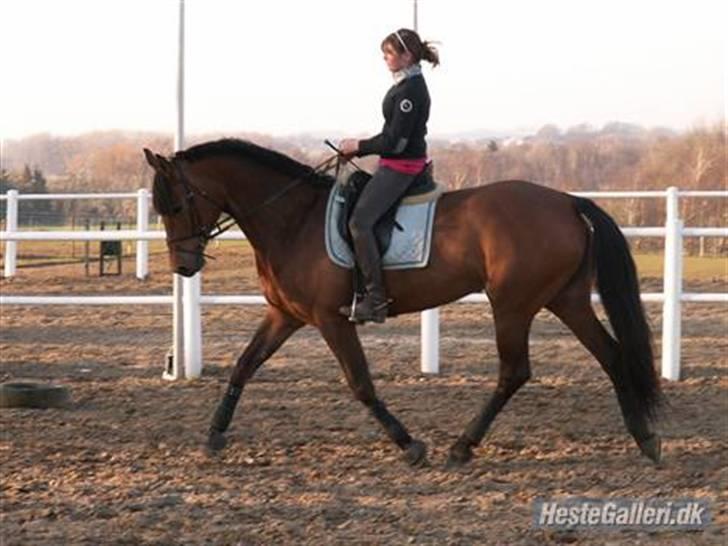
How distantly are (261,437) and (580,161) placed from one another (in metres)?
32.6

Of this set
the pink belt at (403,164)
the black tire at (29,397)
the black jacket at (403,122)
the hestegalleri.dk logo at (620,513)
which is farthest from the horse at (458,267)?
the black tire at (29,397)

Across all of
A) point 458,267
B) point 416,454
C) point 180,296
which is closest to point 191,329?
point 180,296

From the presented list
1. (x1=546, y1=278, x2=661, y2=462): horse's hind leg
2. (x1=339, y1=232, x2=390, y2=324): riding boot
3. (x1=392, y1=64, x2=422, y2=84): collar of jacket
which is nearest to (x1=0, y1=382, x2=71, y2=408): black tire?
(x1=339, y1=232, x2=390, y2=324): riding boot

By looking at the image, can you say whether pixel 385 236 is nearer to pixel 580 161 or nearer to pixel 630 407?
pixel 630 407

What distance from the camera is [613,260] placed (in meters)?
6.23

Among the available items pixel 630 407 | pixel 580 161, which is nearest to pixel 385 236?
pixel 630 407

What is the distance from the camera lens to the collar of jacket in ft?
20.1

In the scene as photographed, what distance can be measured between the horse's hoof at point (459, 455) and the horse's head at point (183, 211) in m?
1.79

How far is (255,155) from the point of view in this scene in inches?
256

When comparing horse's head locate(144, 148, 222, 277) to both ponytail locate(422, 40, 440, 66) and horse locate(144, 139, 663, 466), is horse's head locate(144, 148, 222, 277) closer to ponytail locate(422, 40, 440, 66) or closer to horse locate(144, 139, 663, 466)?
horse locate(144, 139, 663, 466)

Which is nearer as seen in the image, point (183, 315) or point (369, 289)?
point (369, 289)

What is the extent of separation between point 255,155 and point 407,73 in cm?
104

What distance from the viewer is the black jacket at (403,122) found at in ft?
19.8

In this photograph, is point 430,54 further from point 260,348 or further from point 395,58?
point 260,348
